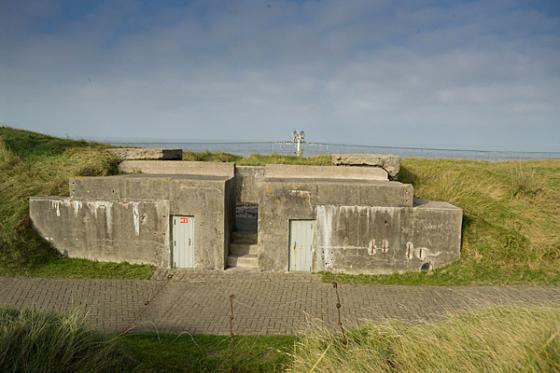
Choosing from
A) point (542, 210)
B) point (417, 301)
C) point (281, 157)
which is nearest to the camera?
point (417, 301)

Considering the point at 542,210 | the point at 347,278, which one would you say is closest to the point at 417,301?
the point at 347,278

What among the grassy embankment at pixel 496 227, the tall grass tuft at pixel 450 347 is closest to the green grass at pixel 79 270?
the grassy embankment at pixel 496 227

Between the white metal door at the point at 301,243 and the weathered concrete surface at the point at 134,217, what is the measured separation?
180 cm

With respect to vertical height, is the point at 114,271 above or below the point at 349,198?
below

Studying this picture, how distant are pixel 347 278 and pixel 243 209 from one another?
633cm

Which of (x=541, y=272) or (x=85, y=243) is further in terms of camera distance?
(x=85, y=243)

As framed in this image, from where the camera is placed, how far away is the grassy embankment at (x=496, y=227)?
10.6 m

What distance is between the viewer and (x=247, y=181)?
15.2 metres

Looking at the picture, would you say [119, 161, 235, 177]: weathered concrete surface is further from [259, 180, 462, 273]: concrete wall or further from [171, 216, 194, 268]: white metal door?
[259, 180, 462, 273]: concrete wall

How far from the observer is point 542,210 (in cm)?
1305

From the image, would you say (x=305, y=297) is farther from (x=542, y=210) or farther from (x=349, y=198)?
(x=542, y=210)

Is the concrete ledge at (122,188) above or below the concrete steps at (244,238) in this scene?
above

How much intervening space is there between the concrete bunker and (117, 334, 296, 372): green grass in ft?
12.8

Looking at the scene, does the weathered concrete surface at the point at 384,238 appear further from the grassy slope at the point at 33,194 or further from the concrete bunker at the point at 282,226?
the grassy slope at the point at 33,194
